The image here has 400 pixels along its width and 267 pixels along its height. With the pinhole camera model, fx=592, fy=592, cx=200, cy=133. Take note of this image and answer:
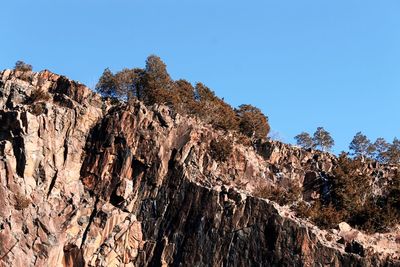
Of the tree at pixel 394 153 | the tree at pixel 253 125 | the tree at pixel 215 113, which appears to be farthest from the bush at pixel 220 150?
the tree at pixel 394 153

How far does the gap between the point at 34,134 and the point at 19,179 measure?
5.07 metres

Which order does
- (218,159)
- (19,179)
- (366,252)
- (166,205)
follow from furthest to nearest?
(218,159)
(166,205)
(19,179)
(366,252)

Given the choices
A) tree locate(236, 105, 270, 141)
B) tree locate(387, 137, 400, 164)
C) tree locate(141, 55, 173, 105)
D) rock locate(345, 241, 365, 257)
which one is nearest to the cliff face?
rock locate(345, 241, 365, 257)

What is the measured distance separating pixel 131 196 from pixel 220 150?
11.6 m

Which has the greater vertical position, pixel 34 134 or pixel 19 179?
pixel 34 134

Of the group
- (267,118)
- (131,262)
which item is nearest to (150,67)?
(267,118)

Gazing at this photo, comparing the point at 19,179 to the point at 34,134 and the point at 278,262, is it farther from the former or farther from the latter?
the point at 278,262

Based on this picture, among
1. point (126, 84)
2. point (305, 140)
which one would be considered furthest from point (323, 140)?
point (126, 84)

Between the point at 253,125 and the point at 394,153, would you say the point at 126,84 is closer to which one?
the point at 253,125

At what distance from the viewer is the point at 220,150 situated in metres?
65.8

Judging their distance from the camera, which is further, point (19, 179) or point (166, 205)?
point (166, 205)

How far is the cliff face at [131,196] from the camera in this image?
53594 millimetres

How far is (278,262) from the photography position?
5300 cm

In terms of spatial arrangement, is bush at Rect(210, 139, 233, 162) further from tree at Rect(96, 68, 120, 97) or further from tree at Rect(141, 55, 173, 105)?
tree at Rect(96, 68, 120, 97)
